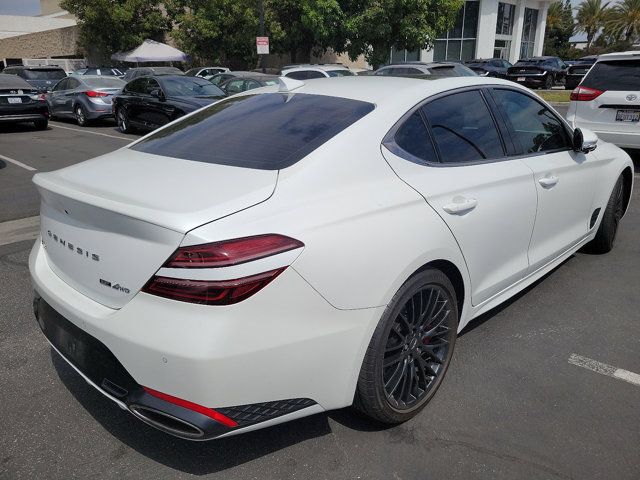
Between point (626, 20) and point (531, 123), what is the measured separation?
6197 cm

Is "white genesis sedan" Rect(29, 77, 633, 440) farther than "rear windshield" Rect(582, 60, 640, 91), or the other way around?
"rear windshield" Rect(582, 60, 640, 91)

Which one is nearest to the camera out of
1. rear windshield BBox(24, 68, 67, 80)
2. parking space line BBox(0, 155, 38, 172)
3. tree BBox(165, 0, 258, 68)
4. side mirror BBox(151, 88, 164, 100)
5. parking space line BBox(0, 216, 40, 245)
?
parking space line BBox(0, 216, 40, 245)

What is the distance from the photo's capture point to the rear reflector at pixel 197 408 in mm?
1922

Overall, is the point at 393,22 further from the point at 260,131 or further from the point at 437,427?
the point at 437,427

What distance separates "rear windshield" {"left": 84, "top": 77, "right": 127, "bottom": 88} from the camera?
15.0 m

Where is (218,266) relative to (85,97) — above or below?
above

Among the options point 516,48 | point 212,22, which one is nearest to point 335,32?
point 212,22

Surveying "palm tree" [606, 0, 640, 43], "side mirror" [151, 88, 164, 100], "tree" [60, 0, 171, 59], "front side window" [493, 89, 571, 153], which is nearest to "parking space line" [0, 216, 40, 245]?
"front side window" [493, 89, 571, 153]

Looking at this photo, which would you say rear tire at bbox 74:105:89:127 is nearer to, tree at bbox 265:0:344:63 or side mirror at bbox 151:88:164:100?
side mirror at bbox 151:88:164:100

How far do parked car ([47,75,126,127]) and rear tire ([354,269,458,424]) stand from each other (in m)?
14.0

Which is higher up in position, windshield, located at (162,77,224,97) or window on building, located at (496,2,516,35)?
window on building, located at (496,2,516,35)

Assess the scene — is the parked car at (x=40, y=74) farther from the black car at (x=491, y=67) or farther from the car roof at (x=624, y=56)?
the car roof at (x=624, y=56)

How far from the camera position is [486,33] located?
1485 inches

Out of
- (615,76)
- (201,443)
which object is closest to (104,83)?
(615,76)
